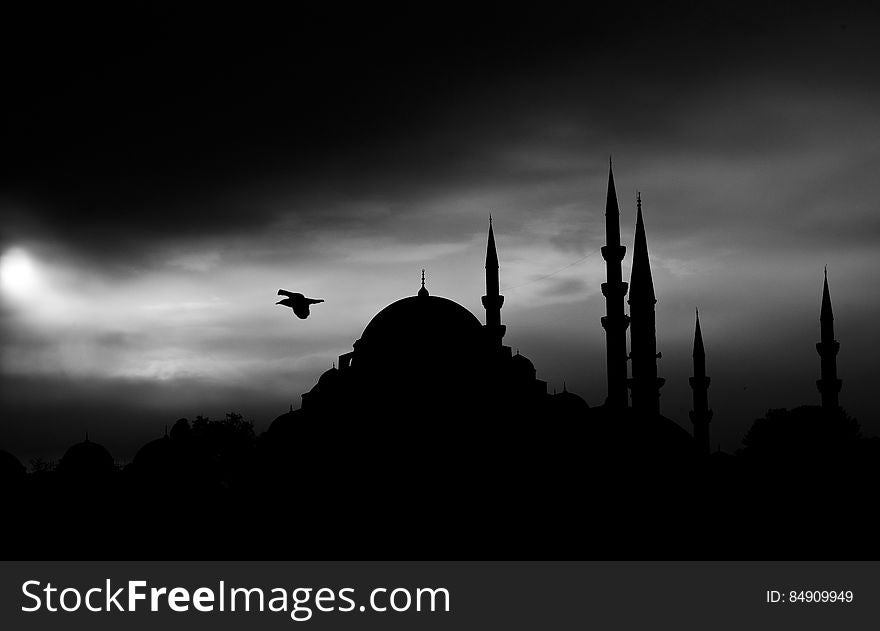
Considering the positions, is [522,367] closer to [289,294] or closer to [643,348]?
[643,348]

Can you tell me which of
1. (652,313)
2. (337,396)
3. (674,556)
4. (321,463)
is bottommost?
(674,556)

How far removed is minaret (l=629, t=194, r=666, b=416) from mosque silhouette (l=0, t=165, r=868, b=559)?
0.07 m

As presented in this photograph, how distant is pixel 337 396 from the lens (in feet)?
105

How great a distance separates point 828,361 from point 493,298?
547 inches

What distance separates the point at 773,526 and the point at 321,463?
12837 mm

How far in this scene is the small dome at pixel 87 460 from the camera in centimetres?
3803

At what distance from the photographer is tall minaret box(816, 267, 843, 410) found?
39.7 m

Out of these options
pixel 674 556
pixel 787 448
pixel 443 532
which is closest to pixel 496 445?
pixel 443 532

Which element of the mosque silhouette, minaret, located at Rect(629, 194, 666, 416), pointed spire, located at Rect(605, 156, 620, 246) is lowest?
the mosque silhouette

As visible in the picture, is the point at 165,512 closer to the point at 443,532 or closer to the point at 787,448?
the point at 443,532

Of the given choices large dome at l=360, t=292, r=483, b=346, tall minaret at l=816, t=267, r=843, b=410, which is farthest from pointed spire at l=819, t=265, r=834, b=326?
large dome at l=360, t=292, r=483, b=346

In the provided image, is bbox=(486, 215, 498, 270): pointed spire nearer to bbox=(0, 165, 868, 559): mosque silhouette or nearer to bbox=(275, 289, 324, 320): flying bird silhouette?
bbox=(0, 165, 868, 559): mosque silhouette

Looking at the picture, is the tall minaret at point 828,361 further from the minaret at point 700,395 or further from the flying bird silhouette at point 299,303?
the flying bird silhouette at point 299,303

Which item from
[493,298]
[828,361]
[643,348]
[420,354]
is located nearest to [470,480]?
[420,354]
